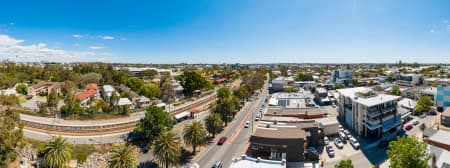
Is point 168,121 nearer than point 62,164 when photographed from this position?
No

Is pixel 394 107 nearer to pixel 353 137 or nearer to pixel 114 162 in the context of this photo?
pixel 353 137

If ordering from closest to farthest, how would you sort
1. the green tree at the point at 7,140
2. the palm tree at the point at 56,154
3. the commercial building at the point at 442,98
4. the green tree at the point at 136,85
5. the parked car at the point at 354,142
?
the palm tree at the point at 56,154, the green tree at the point at 7,140, the parked car at the point at 354,142, the commercial building at the point at 442,98, the green tree at the point at 136,85

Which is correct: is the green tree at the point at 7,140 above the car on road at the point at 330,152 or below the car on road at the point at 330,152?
above

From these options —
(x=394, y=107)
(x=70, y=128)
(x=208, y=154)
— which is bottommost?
(x=208, y=154)

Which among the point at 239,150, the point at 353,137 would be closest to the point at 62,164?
the point at 239,150

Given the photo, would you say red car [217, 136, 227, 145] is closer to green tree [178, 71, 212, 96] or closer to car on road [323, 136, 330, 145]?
car on road [323, 136, 330, 145]

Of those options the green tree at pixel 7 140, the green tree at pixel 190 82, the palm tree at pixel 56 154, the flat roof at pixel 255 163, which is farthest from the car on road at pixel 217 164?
the green tree at pixel 190 82

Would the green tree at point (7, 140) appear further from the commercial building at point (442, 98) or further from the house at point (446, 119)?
the commercial building at point (442, 98)

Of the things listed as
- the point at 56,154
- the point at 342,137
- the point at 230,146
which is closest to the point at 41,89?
the point at 56,154
